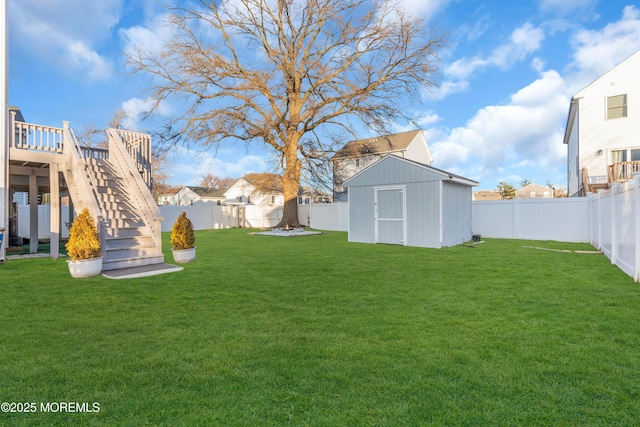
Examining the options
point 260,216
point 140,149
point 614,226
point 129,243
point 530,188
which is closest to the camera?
point 614,226

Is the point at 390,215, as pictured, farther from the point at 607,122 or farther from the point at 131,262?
the point at 607,122

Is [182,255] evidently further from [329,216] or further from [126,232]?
[329,216]

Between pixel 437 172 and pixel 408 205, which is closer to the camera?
pixel 437 172

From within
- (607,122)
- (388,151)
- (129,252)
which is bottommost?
(129,252)

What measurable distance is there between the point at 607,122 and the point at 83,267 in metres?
19.7

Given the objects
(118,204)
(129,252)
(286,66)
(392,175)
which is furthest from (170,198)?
(129,252)

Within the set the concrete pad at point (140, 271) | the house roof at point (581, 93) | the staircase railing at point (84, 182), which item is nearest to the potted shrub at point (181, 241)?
the concrete pad at point (140, 271)

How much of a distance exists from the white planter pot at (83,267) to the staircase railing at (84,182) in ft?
1.96

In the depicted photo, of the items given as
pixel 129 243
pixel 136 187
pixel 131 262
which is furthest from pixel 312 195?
pixel 131 262

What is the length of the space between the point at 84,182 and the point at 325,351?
687 centimetres

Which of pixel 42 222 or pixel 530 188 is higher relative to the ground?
pixel 530 188

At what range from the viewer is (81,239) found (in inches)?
231

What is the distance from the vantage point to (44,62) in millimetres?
13391

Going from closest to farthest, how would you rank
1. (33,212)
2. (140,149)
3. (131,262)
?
1. (131,262)
2. (140,149)
3. (33,212)
